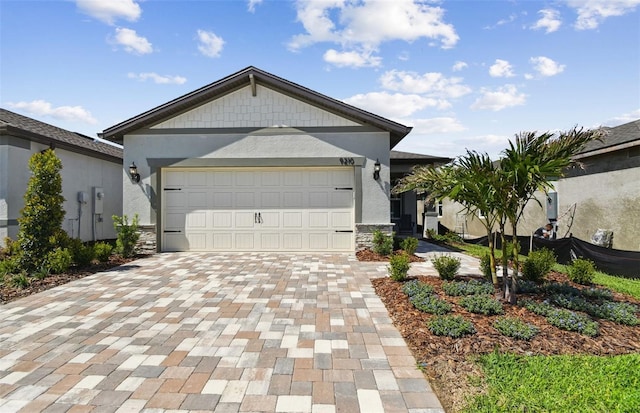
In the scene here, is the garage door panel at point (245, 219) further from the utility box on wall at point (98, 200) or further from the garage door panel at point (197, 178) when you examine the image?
the utility box on wall at point (98, 200)

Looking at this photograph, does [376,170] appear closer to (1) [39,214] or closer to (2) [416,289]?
(2) [416,289]

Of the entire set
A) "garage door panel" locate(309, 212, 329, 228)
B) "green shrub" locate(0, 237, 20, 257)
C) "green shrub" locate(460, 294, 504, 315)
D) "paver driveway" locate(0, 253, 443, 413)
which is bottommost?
"paver driveway" locate(0, 253, 443, 413)

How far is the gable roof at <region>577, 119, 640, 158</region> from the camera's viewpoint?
9637mm

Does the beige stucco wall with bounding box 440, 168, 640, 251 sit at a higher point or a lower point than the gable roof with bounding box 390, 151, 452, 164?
lower

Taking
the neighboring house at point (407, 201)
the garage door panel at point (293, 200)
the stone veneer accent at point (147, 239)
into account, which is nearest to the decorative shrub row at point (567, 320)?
the garage door panel at point (293, 200)

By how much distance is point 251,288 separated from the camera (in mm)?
6078

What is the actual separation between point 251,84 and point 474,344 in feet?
30.3

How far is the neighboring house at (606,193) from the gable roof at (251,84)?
18.5 feet

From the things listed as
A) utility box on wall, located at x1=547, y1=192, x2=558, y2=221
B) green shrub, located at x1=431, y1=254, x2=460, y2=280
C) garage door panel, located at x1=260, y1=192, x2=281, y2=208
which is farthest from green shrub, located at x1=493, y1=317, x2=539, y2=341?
utility box on wall, located at x1=547, y1=192, x2=558, y2=221

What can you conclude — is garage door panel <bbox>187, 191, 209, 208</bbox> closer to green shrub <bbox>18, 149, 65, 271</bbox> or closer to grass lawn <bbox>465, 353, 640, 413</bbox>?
green shrub <bbox>18, 149, 65, 271</bbox>

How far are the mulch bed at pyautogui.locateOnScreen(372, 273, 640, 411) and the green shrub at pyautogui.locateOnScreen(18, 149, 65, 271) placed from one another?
7.80m

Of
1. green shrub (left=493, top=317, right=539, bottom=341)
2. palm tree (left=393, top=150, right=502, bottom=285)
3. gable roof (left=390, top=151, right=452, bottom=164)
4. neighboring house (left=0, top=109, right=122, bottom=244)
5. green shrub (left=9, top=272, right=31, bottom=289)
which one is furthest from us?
gable roof (left=390, top=151, right=452, bottom=164)

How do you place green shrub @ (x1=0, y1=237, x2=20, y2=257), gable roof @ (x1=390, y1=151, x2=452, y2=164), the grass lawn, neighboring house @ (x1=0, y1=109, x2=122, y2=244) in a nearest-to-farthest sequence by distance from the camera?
1. the grass lawn
2. green shrub @ (x1=0, y1=237, x2=20, y2=257)
3. neighboring house @ (x1=0, y1=109, x2=122, y2=244)
4. gable roof @ (x1=390, y1=151, x2=452, y2=164)

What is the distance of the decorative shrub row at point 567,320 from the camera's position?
3871mm
